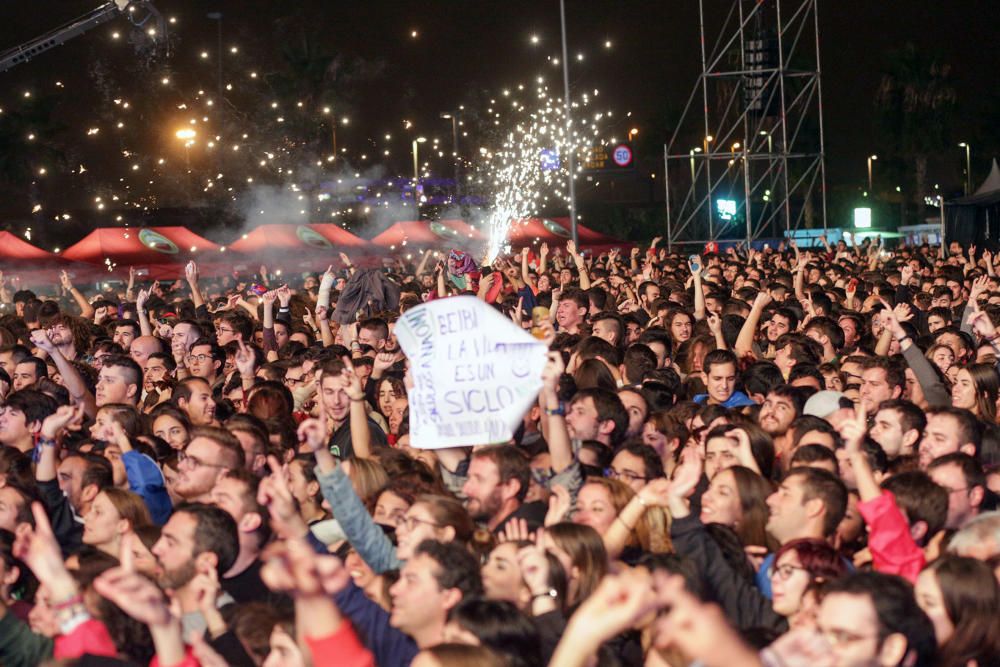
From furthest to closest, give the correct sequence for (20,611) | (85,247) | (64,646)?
(85,247) < (20,611) < (64,646)

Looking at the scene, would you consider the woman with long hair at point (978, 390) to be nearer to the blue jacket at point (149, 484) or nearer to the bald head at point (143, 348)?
the blue jacket at point (149, 484)

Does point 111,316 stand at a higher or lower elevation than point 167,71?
lower

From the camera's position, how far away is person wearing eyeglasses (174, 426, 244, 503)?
677cm

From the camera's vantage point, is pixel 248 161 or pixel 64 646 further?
pixel 248 161

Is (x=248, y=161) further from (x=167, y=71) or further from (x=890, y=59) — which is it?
(x=890, y=59)

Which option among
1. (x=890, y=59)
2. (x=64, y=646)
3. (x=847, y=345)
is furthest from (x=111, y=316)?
(x=890, y=59)

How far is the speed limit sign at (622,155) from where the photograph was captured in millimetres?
33219

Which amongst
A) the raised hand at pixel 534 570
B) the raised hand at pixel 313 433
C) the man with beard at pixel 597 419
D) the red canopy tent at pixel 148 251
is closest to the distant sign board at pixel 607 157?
the red canopy tent at pixel 148 251

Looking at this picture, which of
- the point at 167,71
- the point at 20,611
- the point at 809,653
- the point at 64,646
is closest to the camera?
the point at 809,653

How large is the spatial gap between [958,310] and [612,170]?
20.3 meters

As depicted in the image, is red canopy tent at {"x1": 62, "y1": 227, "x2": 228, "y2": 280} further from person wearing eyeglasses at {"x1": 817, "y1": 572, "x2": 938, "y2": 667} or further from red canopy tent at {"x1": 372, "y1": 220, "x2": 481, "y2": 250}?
person wearing eyeglasses at {"x1": 817, "y1": 572, "x2": 938, "y2": 667}

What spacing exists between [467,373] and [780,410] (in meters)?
2.13

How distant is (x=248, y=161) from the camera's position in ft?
158

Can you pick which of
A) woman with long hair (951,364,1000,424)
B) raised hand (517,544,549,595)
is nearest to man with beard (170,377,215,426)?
raised hand (517,544,549,595)
